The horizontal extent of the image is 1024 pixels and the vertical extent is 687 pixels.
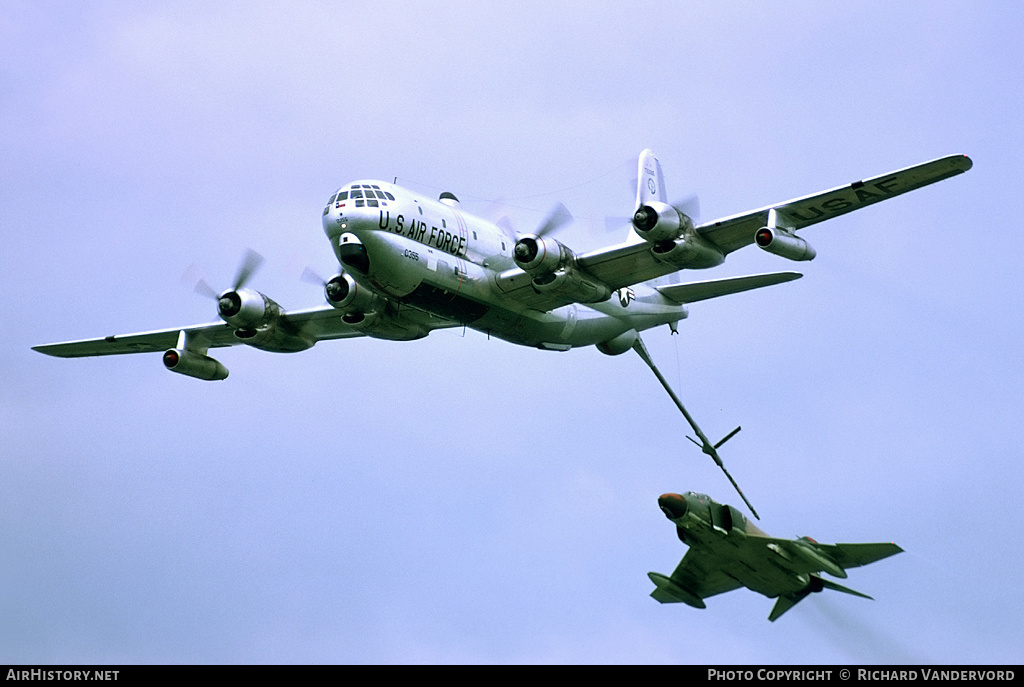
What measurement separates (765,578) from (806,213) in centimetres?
1339

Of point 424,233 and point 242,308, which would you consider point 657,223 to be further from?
point 242,308

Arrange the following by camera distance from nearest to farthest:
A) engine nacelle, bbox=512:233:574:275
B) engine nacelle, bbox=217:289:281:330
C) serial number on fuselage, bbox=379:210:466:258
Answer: serial number on fuselage, bbox=379:210:466:258 < engine nacelle, bbox=512:233:574:275 < engine nacelle, bbox=217:289:281:330

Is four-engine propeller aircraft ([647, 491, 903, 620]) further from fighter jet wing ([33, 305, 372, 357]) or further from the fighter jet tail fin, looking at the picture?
fighter jet wing ([33, 305, 372, 357])

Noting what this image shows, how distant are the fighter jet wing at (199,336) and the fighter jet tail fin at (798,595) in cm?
1672

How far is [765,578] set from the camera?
44375 millimetres

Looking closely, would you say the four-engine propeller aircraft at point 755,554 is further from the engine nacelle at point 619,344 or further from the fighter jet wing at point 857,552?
the engine nacelle at point 619,344

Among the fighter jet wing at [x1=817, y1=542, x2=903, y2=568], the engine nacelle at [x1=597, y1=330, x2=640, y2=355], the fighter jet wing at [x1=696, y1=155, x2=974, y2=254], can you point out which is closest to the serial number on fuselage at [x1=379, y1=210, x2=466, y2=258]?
the fighter jet wing at [x1=696, y1=155, x2=974, y2=254]

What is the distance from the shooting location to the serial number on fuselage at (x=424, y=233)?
124 feet

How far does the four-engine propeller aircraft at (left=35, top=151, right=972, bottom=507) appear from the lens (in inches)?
1471

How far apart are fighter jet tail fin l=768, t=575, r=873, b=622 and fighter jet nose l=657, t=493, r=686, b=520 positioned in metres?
5.89

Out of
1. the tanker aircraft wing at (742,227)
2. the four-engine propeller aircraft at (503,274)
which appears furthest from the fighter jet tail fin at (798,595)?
the tanker aircraft wing at (742,227)

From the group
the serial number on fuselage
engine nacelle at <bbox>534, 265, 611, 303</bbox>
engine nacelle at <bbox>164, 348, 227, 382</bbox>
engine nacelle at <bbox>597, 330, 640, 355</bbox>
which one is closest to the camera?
the serial number on fuselage

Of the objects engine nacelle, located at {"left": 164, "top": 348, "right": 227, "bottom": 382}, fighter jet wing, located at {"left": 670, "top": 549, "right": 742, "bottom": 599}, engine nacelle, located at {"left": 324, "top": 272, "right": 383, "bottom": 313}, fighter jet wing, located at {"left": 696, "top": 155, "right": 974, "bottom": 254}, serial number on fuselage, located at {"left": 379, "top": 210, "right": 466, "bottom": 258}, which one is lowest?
fighter jet wing, located at {"left": 670, "top": 549, "right": 742, "bottom": 599}
